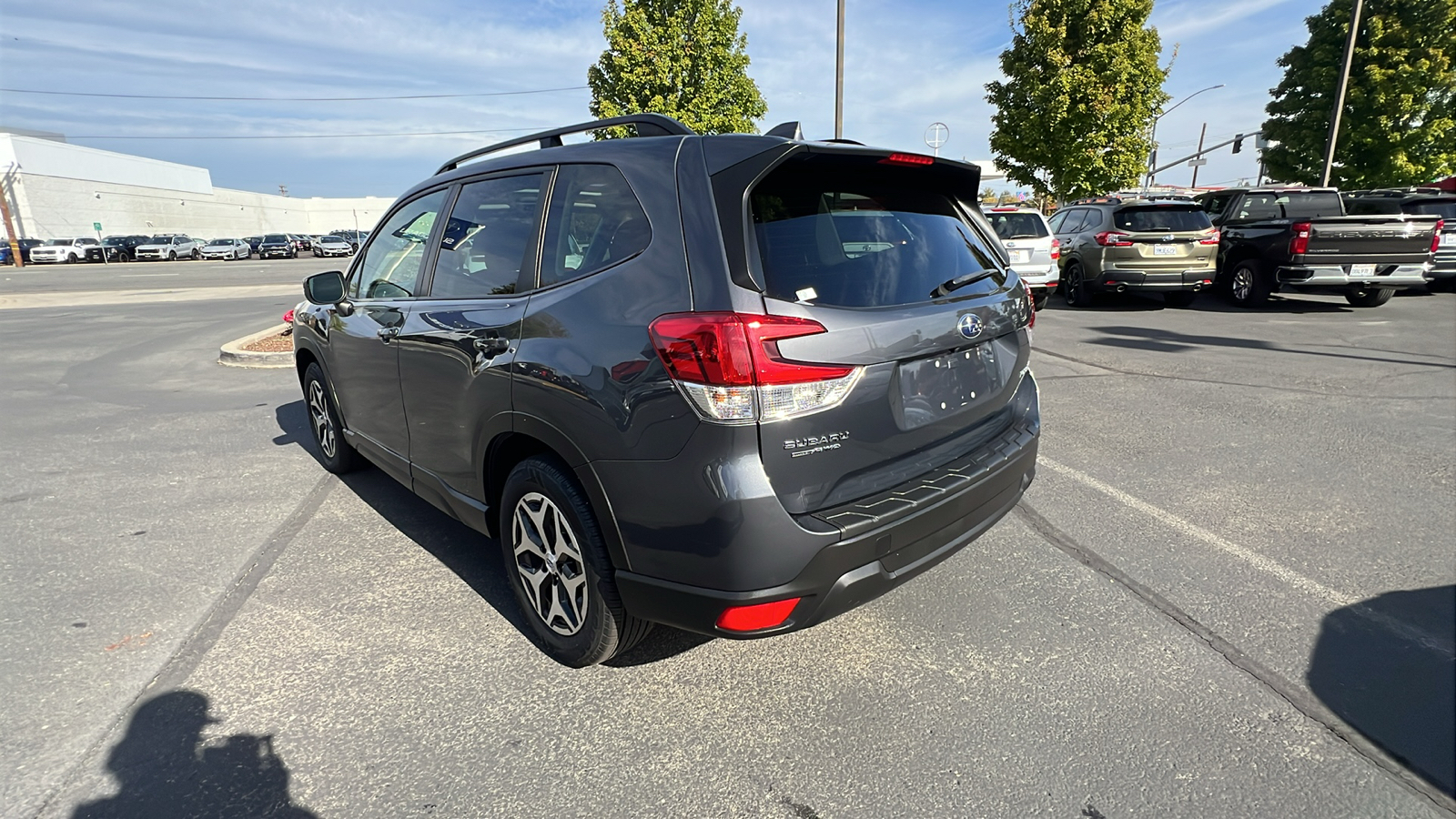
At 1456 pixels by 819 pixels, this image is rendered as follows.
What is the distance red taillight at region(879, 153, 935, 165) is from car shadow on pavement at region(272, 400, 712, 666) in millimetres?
1910

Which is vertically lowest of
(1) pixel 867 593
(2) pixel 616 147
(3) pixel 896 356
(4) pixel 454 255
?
(1) pixel 867 593

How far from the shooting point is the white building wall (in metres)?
61.6

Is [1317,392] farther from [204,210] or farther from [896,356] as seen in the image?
[204,210]

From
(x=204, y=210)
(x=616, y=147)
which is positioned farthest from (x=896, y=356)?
(x=204, y=210)

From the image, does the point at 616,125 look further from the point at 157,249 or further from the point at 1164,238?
the point at 157,249

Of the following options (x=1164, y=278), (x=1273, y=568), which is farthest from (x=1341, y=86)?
(x=1273, y=568)

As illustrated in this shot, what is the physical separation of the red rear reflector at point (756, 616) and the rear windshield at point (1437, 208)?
52.7 feet

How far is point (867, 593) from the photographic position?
234 centimetres

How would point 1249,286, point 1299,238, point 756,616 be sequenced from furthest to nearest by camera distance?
1. point 1249,286
2. point 1299,238
3. point 756,616

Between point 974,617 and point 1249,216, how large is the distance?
13.3 metres

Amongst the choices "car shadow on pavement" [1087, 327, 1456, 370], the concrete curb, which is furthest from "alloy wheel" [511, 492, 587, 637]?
"car shadow on pavement" [1087, 327, 1456, 370]

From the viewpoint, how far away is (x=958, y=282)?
2768 millimetres

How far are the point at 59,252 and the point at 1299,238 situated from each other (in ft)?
208

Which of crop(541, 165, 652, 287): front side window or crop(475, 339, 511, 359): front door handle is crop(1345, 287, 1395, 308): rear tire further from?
crop(475, 339, 511, 359): front door handle
